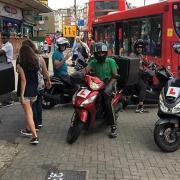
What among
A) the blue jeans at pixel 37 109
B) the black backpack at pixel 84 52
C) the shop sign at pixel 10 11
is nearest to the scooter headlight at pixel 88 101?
the blue jeans at pixel 37 109

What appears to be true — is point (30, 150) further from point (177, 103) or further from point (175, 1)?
point (175, 1)

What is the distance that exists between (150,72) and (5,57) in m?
3.29

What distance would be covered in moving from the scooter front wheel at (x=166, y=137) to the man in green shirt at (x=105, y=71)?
1086mm

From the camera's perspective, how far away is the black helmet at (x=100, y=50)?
7.16 m

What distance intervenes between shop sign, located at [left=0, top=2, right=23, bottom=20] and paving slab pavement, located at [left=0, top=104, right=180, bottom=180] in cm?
2070

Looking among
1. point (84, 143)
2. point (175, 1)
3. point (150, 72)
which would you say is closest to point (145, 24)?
point (175, 1)

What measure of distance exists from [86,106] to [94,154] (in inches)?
32.8

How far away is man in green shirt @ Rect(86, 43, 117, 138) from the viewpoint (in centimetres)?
713

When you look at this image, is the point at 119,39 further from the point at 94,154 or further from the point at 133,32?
the point at 94,154

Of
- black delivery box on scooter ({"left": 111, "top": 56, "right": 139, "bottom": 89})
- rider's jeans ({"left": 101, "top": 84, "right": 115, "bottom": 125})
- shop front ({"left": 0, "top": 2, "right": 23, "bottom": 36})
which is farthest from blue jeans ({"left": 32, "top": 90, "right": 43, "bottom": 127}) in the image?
shop front ({"left": 0, "top": 2, "right": 23, "bottom": 36})

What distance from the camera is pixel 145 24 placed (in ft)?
44.3

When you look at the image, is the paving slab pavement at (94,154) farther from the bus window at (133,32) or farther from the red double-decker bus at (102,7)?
the red double-decker bus at (102,7)

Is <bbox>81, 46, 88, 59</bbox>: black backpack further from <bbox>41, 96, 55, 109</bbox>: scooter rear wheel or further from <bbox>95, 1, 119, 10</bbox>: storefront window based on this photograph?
<bbox>95, 1, 119, 10</bbox>: storefront window

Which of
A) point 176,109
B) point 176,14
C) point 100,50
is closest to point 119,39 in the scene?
point 176,14
